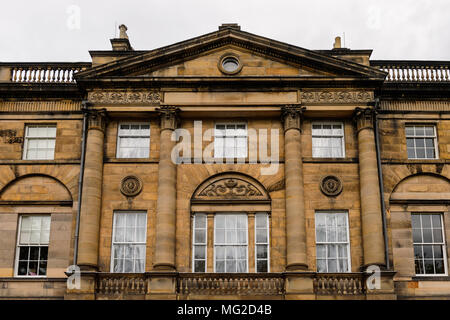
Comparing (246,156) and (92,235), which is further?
(246,156)

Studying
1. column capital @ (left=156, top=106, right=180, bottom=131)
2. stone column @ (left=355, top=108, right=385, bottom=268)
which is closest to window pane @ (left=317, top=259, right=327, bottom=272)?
stone column @ (left=355, top=108, right=385, bottom=268)

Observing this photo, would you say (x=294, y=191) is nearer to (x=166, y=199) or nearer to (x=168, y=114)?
(x=166, y=199)

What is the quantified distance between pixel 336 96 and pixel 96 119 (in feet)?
31.5

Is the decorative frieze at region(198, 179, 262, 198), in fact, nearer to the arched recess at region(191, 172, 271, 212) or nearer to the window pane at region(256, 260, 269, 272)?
the arched recess at region(191, 172, 271, 212)

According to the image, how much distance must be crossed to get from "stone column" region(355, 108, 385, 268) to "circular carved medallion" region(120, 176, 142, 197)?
28.4 ft

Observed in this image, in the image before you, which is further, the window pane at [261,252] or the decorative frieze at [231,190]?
the decorative frieze at [231,190]

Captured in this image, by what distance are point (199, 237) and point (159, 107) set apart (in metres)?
5.41

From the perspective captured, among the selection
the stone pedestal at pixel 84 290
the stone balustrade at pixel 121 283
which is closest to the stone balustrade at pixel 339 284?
the stone balustrade at pixel 121 283

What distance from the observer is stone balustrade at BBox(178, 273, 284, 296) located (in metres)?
22.9

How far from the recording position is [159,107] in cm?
2536

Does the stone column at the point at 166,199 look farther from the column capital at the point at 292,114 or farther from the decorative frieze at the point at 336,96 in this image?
the decorative frieze at the point at 336,96

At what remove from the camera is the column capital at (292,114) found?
82.3 feet
